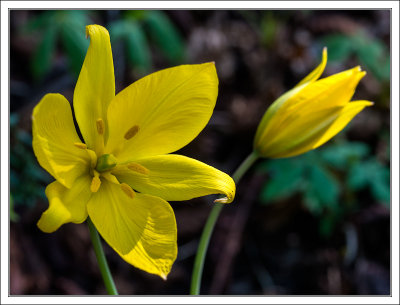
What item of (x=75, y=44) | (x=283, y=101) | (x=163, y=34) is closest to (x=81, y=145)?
(x=283, y=101)

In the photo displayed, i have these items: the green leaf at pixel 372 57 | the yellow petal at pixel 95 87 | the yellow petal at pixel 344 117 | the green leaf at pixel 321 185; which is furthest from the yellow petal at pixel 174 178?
the green leaf at pixel 372 57

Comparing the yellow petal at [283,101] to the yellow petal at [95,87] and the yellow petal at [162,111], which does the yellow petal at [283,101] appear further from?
the yellow petal at [95,87]

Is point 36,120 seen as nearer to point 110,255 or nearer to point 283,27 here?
point 110,255

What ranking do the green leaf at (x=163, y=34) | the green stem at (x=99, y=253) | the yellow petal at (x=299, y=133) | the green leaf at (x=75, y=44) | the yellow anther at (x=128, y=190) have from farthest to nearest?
the green leaf at (x=163, y=34) → the green leaf at (x=75, y=44) → the yellow petal at (x=299, y=133) → the yellow anther at (x=128, y=190) → the green stem at (x=99, y=253)

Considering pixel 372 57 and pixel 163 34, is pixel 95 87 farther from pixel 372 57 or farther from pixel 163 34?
pixel 372 57

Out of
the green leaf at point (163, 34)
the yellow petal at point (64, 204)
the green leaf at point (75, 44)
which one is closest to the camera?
the yellow petal at point (64, 204)

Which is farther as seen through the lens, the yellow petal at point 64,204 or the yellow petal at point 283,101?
the yellow petal at point 283,101

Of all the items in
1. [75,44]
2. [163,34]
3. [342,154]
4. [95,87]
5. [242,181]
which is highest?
[163,34]

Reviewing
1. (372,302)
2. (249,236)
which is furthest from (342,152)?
(372,302)
